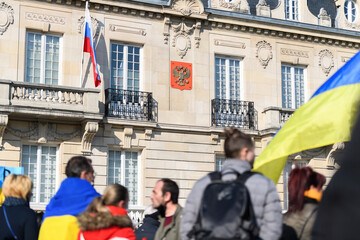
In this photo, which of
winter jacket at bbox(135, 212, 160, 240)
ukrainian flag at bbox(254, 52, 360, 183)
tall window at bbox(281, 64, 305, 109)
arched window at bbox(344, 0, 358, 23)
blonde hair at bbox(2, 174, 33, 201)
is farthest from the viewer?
arched window at bbox(344, 0, 358, 23)

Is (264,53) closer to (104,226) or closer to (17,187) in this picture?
(17,187)

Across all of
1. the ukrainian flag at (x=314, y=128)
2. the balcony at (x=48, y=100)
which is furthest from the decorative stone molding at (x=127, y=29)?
the ukrainian flag at (x=314, y=128)

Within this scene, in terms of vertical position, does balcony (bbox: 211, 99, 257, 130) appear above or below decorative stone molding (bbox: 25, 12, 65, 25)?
below

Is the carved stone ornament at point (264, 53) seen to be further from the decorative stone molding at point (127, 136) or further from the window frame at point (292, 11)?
the decorative stone molding at point (127, 136)

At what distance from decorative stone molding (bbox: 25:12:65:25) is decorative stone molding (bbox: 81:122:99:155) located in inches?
135

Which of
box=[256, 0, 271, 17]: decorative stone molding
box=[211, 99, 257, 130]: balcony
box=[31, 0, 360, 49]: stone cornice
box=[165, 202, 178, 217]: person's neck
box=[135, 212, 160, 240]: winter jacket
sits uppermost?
box=[256, 0, 271, 17]: decorative stone molding

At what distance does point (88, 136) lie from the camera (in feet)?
59.3

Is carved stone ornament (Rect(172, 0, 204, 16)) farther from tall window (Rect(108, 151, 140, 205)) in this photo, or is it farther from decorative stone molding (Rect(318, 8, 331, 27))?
decorative stone molding (Rect(318, 8, 331, 27))

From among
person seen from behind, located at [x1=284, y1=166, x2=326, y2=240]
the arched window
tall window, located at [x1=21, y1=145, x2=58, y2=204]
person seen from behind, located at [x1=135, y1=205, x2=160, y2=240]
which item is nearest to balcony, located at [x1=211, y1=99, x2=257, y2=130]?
tall window, located at [x1=21, y1=145, x2=58, y2=204]

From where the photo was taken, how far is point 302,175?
416 cm

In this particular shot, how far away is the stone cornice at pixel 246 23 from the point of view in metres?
19.4

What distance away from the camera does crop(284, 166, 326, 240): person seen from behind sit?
13.4 feet

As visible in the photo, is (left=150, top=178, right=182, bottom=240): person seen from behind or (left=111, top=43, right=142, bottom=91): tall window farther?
(left=111, top=43, right=142, bottom=91): tall window

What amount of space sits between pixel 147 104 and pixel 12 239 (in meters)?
14.0
